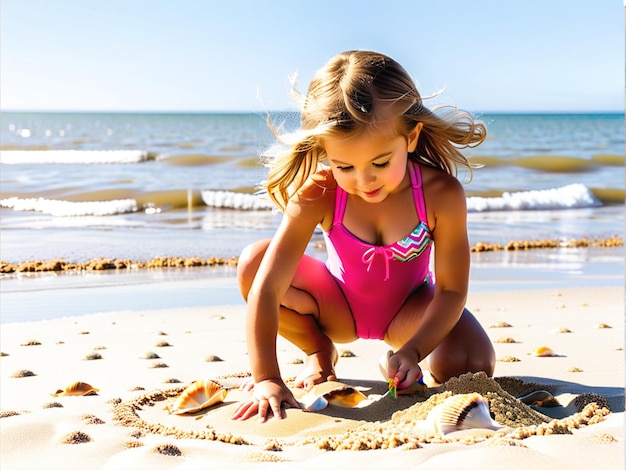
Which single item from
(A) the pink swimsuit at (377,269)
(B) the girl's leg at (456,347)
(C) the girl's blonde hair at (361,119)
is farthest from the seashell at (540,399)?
(C) the girl's blonde hair at (361,119)

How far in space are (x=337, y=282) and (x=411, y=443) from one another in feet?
4.81

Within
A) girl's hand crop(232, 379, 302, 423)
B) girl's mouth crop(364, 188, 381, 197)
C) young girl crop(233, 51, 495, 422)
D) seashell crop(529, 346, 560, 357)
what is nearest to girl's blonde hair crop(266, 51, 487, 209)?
A: young girl crop(233, 51, 495, 422)

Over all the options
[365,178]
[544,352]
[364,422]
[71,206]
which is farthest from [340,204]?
[71,206]

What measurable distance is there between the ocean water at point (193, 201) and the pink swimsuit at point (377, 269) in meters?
0.52

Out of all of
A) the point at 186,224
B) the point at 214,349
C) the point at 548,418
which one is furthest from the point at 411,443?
the point at 186,224

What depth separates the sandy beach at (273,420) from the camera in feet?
7.55

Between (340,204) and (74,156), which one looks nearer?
(340,204)

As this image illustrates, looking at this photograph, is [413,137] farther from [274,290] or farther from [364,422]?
[364,422]

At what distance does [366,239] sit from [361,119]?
0.64m

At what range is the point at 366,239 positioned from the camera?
137 inches

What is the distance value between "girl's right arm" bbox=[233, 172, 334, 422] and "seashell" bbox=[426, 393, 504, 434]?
666mm

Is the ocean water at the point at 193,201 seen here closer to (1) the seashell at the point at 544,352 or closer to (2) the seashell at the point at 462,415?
(1) the seashell at the point at 544,352

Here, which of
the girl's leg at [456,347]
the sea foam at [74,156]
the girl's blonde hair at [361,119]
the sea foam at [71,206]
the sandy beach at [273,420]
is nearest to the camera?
the sandy beach at [273,420]

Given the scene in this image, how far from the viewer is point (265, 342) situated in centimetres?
317
